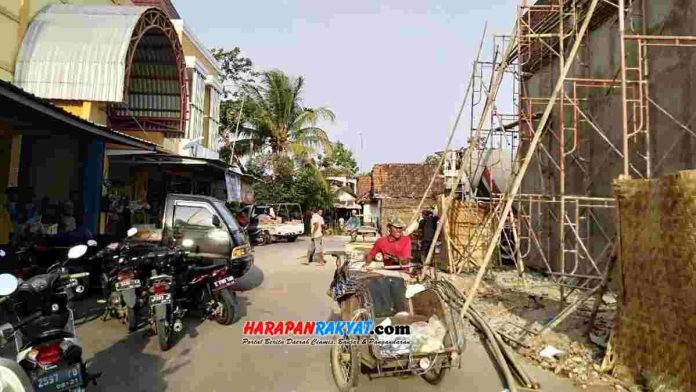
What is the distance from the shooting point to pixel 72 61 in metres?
11.7

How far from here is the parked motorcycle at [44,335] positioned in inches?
124

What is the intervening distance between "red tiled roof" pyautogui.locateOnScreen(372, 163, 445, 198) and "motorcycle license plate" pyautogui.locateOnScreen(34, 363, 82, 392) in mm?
27767

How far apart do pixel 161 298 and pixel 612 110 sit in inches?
339

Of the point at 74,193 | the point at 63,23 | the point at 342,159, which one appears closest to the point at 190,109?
the point at 63,23

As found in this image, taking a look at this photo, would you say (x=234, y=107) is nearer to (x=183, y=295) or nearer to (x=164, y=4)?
(x=164, y=4)

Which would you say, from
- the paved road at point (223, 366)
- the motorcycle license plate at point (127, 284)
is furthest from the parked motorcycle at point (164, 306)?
the motorcycle license plate at point (127, 284)

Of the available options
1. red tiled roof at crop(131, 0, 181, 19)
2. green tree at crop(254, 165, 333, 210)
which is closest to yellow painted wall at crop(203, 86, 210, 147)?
red tiled roof at crop(131, 0, 181, 19)

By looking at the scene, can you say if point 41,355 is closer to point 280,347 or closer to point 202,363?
point 202,363

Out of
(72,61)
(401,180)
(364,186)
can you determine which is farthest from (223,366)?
(364,186)

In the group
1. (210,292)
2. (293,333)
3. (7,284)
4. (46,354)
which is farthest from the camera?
(210,292)

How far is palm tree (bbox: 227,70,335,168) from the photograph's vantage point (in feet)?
85.9

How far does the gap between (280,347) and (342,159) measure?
155ft

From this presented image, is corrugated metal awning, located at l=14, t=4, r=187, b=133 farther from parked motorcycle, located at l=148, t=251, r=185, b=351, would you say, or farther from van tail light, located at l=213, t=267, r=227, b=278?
parked motorcycle, located at l=148, t=251, r=185, b=351

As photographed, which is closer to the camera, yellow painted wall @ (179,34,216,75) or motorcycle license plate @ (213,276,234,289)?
motorcycle license plate @ (213,276,234,289)
